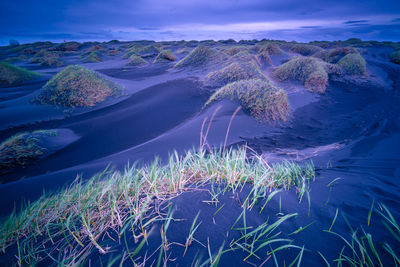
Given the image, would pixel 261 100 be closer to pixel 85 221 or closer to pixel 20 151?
pixel 85 221

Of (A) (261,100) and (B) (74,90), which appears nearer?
(A) (261,100)

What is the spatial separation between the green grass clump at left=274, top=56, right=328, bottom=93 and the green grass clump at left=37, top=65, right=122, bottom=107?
6612 mm

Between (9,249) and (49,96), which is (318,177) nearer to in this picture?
(9,249)

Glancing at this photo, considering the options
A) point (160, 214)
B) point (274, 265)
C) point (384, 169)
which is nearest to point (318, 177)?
point (384, 169)

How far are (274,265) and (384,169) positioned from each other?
7.81 feet

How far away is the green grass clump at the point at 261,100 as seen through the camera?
4.02 metres

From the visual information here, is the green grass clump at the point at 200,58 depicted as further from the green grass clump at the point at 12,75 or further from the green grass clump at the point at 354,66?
the green grass clump at the point at 12,75

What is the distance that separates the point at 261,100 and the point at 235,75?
226cm

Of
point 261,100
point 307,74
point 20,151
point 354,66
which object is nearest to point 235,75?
point 261,100

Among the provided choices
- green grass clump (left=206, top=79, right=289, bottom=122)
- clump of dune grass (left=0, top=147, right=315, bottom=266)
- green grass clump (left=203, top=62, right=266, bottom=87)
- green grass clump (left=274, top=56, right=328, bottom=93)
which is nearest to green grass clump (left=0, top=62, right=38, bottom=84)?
green grass clump (left=203, top=62, right=266, bottom=87)

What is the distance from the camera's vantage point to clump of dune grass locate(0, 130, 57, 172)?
271 centimetres

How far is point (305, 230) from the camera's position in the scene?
98 centimetres

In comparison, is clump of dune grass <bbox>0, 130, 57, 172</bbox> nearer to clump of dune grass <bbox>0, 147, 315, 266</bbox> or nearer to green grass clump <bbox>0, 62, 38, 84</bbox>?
clump of dune grass <bbox>0, 147, 315, 266</bbox>

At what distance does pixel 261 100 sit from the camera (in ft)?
13.4
